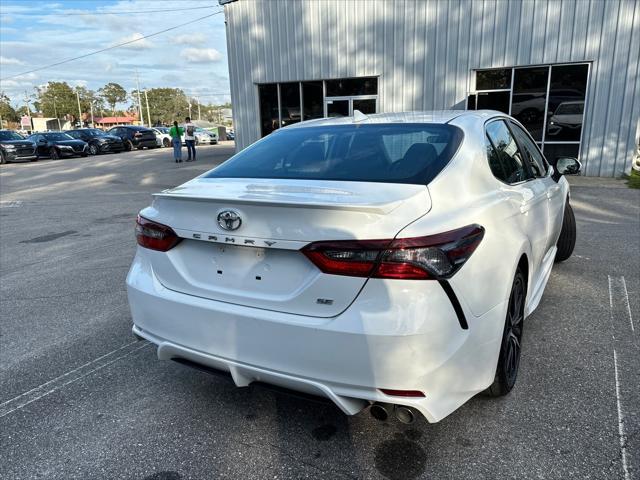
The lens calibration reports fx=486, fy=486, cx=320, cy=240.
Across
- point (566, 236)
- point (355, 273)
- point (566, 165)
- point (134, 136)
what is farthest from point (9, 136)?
point (355, 273)

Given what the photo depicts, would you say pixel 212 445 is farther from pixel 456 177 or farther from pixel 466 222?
pixel 456 177

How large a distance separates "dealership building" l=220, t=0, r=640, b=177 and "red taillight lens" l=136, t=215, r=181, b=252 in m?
13.4

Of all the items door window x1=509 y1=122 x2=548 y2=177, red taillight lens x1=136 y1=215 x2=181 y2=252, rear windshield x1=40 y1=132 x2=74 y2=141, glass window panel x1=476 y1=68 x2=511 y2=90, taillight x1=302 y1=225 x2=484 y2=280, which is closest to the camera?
→ taillight x1=302 y1=225 x2=484 y2=280

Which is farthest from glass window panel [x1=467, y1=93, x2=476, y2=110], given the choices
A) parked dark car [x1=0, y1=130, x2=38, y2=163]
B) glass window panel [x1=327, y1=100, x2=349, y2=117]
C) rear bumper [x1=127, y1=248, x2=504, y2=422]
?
parked dark car [x1=0, y1=130, x2=38, y2=163]

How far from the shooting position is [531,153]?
3943mm

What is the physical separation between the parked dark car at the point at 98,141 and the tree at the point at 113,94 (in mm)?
101462

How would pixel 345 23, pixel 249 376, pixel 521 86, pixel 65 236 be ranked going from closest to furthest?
pixel 249 376 < pixel 65 236 < pixel 521 86 < pixel 345 23

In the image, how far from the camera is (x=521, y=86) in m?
13.8

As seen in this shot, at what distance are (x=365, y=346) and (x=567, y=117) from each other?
13.8 metres

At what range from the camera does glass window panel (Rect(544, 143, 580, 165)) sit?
Result: 1363 cm

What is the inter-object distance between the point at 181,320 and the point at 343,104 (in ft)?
49.6

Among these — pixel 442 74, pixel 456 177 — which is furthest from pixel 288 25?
pixel 456 177

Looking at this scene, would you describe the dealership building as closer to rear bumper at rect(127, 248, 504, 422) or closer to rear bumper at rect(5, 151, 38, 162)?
rear bumper at rect(5, 151, 38, 162)

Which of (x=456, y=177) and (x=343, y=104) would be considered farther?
(x=343, y=104)
